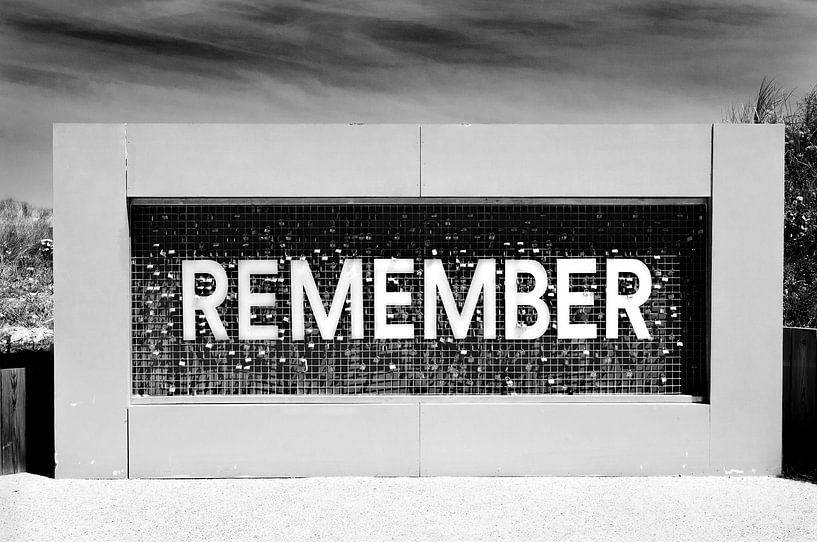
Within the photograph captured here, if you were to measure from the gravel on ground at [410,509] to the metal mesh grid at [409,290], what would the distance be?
2.88 feet

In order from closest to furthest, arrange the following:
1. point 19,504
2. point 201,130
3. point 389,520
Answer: point 389,520
point 19,504
point 201,130

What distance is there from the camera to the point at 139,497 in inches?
257

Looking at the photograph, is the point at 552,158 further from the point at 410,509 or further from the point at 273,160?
the point at 410,509

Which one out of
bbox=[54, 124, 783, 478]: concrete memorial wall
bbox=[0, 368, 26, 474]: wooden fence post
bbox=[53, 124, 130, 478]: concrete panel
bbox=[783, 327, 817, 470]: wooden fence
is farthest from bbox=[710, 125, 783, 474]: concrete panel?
bbox=[0, 368, 26, 474]: wooden fence post

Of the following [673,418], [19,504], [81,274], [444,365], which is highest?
[81,274]

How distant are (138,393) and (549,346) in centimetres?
374

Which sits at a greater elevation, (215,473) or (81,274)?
(81,274)

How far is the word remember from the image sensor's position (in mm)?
7203

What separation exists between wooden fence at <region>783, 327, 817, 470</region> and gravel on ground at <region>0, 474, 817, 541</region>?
103 centimetres

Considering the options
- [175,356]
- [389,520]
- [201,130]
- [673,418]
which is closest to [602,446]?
[673,418]

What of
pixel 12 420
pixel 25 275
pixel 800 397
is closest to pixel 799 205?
pixel 800 397

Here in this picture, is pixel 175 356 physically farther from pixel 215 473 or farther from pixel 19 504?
pixel 19 504

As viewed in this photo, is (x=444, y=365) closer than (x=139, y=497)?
No

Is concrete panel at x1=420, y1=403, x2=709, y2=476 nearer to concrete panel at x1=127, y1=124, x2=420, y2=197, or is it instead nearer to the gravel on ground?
the gravel on ground
